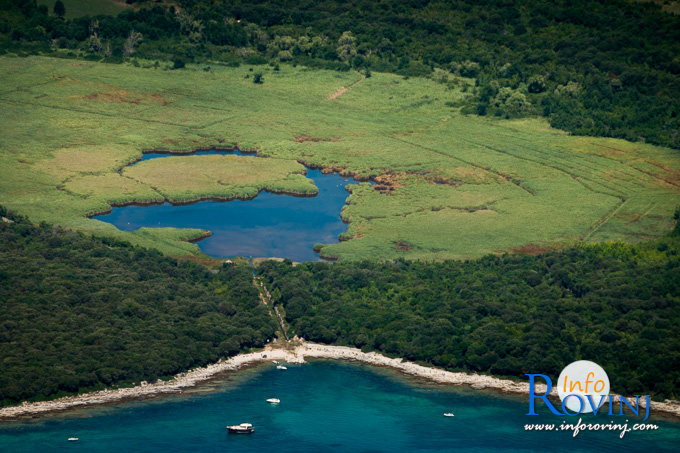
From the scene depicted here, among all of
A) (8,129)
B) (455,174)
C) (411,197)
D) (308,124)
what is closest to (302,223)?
(411,197)

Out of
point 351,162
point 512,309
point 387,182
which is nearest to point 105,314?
point 512,309

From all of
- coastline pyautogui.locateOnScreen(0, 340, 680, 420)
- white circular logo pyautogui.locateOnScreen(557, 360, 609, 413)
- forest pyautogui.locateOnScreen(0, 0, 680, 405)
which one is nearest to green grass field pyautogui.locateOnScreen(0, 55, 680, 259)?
forest pyautogui.locateOnScreen(0, 0, 680, 405)

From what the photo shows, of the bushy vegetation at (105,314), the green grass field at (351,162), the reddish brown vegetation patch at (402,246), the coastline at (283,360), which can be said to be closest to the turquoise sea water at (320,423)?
the coastline at (283,360)

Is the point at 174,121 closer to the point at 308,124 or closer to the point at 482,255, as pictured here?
the point at 308,124

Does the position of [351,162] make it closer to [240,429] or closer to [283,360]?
[283,360]

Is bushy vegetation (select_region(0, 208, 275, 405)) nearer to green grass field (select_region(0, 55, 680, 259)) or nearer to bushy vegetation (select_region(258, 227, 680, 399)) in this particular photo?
bushy vegetation (select_region(258, 227, 680, 399))
